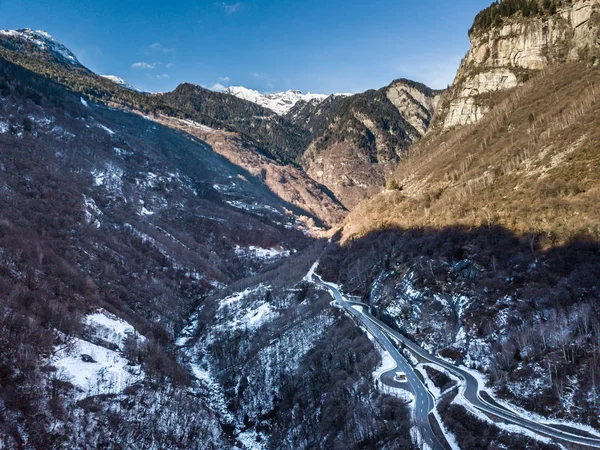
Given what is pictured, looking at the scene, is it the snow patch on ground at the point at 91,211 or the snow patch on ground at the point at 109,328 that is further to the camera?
the snow patch on ground at the point at 91,211

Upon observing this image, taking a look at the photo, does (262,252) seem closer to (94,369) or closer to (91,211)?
(91,211)

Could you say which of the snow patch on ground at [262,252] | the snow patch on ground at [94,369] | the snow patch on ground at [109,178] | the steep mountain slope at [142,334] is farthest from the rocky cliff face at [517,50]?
the snow patch on ground at [109,178]

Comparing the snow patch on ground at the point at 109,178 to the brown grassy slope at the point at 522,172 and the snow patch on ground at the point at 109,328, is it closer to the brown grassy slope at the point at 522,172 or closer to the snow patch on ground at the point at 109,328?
the snow patch on ground at the point at 109,328

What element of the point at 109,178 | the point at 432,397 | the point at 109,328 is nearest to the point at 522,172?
the point at 432,397

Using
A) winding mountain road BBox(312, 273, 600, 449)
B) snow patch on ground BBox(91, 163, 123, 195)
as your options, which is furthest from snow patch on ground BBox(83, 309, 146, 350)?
snow patch on ground BBox(91, 163, 123, 195)

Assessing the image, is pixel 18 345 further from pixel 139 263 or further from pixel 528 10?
pixel 528 10

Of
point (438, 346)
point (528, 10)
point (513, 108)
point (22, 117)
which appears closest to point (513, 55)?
point (528, 10)
